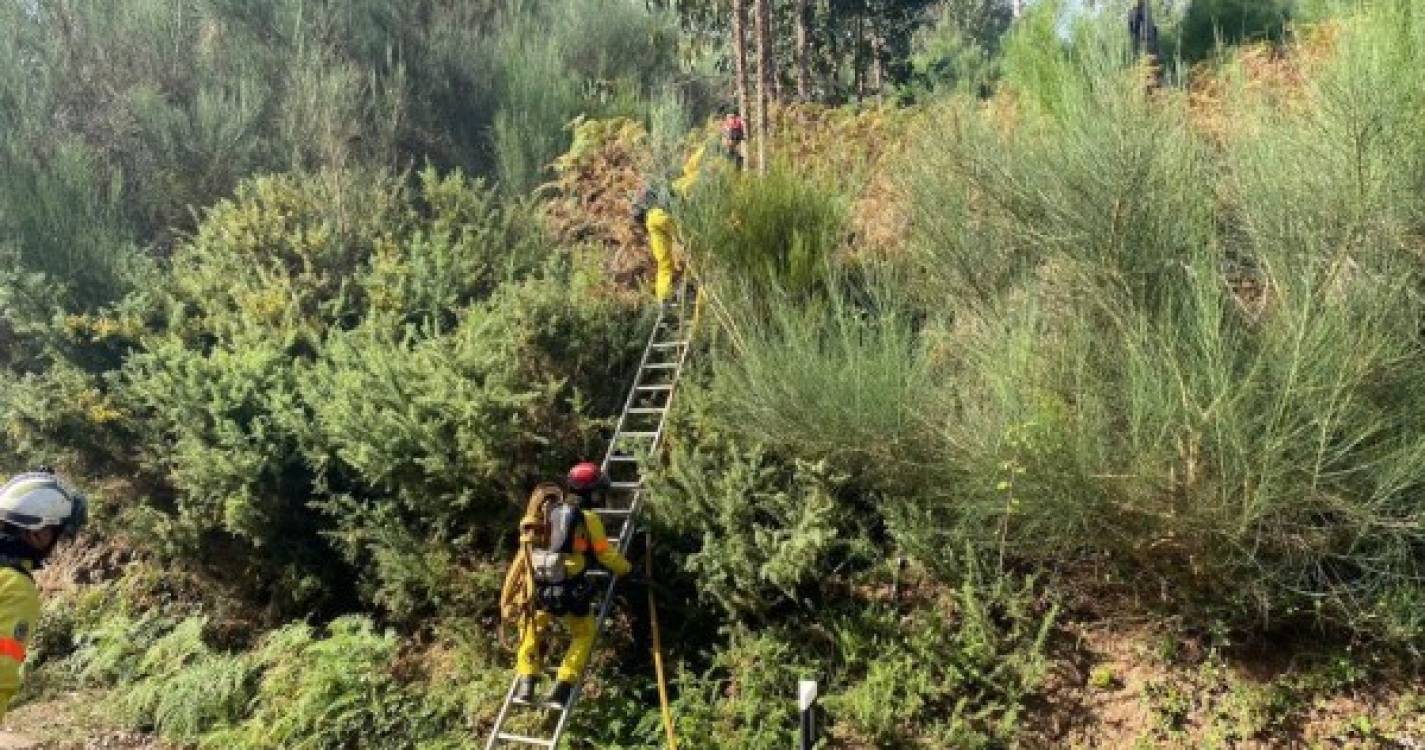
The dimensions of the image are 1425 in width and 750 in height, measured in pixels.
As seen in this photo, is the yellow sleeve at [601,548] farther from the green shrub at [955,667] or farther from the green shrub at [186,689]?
the green shrub at [186,689]

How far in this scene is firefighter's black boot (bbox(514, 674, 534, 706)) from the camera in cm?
680

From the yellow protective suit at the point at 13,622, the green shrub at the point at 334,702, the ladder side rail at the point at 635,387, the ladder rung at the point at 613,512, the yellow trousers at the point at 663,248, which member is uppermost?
the yellow trousers at the point at 663,248

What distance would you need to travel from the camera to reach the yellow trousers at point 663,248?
9578 mm

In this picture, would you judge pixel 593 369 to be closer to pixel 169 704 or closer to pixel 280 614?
pixel 280 614

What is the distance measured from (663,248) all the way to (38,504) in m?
6.10

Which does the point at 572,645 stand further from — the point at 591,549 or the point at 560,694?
the point at 591,549

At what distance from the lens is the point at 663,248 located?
31.9 feet

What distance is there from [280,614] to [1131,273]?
25.2 feet

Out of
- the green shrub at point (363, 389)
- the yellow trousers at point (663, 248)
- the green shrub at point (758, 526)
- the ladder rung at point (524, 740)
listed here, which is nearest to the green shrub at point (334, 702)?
the green shrub at point (363, 389)

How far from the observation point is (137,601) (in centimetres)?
1053

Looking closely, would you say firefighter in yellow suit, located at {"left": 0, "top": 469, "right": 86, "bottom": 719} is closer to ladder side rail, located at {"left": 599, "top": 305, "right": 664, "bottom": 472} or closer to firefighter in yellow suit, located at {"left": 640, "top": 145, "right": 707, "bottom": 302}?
ladder side rail, located at {"left": 599, "top": 305, "right": 664, "bottom": 472}

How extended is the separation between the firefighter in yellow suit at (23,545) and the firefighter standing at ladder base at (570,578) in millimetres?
2766

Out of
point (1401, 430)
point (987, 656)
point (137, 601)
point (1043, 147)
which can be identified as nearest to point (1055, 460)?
point (987, 656)

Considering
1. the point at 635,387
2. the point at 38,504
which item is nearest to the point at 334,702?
the point at 635,387
